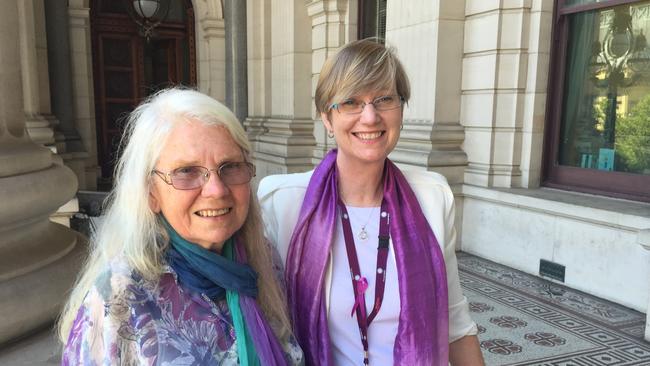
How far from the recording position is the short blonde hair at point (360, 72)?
1.51 m

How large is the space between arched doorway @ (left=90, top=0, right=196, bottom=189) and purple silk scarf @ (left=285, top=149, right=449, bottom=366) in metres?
11.0

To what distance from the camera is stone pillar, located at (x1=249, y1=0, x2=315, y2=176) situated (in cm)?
906

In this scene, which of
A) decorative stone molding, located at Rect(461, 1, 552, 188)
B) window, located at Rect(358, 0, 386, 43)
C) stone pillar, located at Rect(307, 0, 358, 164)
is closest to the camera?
decorative stone molding, located at Rect(461, 1, 552, 188)

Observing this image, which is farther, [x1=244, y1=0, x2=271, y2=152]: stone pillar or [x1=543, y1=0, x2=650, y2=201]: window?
[x1=244, y1=0, x2=271, y2=152]: stone pillar

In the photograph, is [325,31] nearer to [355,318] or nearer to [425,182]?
[425,182]

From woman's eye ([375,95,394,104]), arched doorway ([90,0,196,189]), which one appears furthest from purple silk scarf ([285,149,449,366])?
arched doorway ([90,0,196,189])

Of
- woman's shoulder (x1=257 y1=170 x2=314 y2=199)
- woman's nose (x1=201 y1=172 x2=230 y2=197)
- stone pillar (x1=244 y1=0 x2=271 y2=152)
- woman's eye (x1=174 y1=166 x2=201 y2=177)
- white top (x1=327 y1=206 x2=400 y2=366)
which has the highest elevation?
stone pillar (x1=244 y1=0 x2=271 y2=152)

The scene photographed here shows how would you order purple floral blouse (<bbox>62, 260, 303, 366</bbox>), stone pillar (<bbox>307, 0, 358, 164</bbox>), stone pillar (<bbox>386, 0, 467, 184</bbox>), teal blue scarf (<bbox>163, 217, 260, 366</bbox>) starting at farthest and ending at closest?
stone pillar (<bbox>307, 0, 358, 164</bbox>)
stone pillar (<bbox>386, 0, 467, 184</bbox>)
teal blue scarf (<bbox>163, 217, 260, 366</bbox>)
purple floral blouse (<bbox>62, 260, 303, 366</bbox>)

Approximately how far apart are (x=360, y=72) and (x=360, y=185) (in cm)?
36

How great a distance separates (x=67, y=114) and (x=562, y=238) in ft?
31.1

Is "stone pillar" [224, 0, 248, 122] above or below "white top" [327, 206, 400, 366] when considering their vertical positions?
above

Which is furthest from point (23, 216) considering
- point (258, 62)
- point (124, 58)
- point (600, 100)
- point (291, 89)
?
point (124, 58)

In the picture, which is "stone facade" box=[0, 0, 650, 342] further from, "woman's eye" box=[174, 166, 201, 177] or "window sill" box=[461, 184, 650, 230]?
"woman's eye" box=[174, 166, 201, 177]

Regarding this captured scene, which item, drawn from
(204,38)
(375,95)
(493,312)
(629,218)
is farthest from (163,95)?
(204,38)
